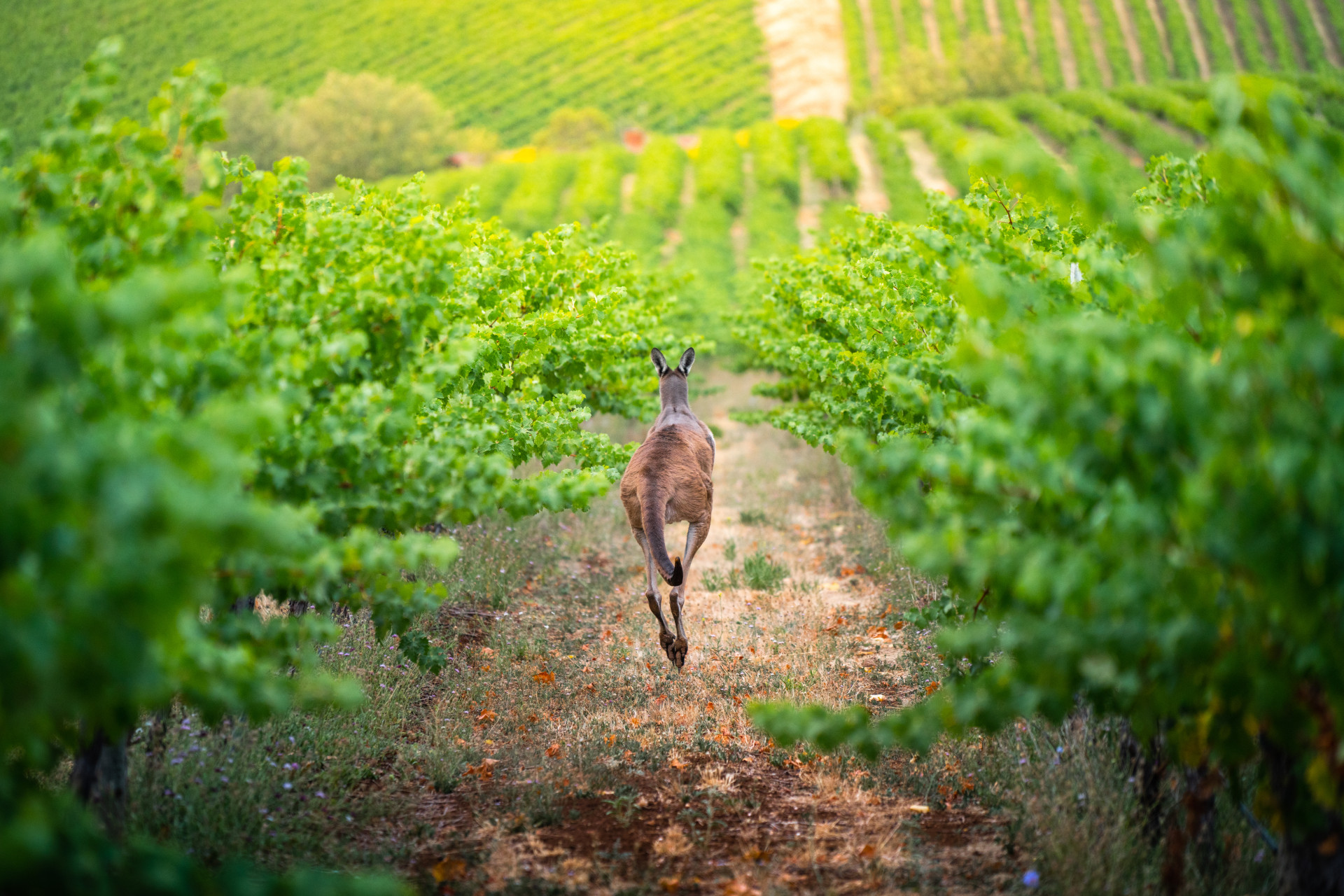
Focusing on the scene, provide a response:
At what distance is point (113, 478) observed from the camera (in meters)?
2.09

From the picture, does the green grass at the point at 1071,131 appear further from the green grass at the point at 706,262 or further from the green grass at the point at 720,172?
the green grass at the point at 720,172

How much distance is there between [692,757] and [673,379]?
4252mm

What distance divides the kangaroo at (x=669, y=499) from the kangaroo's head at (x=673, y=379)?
433 mm

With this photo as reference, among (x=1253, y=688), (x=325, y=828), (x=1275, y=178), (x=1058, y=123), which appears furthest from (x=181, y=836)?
(x=1058, y=123)

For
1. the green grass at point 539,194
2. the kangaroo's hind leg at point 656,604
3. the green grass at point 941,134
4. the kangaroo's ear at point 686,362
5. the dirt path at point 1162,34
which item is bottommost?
the dirt path at point 1162,34

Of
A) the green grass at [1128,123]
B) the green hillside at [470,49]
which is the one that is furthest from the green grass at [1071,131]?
the green hillside at [470,49]

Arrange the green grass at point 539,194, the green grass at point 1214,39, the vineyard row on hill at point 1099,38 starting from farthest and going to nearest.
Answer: the green grass at point 1214,39
the vineyard row on hill at point 1099,38
the green grass at point 539,194

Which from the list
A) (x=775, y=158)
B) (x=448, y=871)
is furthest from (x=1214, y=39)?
(x=448, y=871)

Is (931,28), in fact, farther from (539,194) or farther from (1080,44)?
(539,194)

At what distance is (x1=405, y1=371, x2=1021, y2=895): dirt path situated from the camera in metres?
4.60

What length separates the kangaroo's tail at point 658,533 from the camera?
23.4 ft

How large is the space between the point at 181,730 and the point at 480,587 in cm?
408

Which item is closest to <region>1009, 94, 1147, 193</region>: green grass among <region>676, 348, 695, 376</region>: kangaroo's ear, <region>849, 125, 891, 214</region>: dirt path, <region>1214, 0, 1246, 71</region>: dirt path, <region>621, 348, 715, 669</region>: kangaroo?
<region>849, 125, 891, 214</region>: dirt path

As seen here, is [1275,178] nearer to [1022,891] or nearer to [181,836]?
[1022,891]
